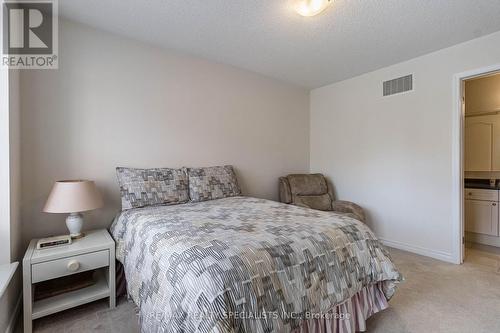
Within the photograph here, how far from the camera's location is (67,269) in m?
1.68

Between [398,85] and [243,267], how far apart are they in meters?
3.14

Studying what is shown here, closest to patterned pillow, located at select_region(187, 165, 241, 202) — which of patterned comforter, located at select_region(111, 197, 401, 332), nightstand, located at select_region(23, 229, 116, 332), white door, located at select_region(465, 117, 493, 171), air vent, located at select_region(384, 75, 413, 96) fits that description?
patterned comforter, located at select_region(111, 197, 401, 332)

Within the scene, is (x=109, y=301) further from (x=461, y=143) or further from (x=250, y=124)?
(x=461, y=143)

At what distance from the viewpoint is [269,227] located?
1.54 m

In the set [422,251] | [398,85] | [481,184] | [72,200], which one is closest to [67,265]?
[72,200]

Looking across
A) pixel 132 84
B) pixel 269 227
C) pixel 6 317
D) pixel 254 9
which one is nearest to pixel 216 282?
pixel 269 227

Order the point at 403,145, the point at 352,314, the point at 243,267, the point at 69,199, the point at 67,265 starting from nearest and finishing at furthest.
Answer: the point at 243,267
the point at 352,314
the point at 67,265
the point at 69,199
the point at 403,145

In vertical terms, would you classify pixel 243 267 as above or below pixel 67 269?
above

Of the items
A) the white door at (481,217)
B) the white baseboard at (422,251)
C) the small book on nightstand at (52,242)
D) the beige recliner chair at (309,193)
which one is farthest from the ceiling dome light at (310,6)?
the white door at (481,217)

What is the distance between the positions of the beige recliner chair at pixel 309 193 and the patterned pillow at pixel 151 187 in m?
1.52

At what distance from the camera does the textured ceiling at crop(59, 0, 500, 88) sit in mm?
1948

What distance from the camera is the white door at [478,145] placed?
3.53 meters

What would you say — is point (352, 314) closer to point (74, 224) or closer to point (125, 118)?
point (74, 224)

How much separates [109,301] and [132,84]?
1983mm
